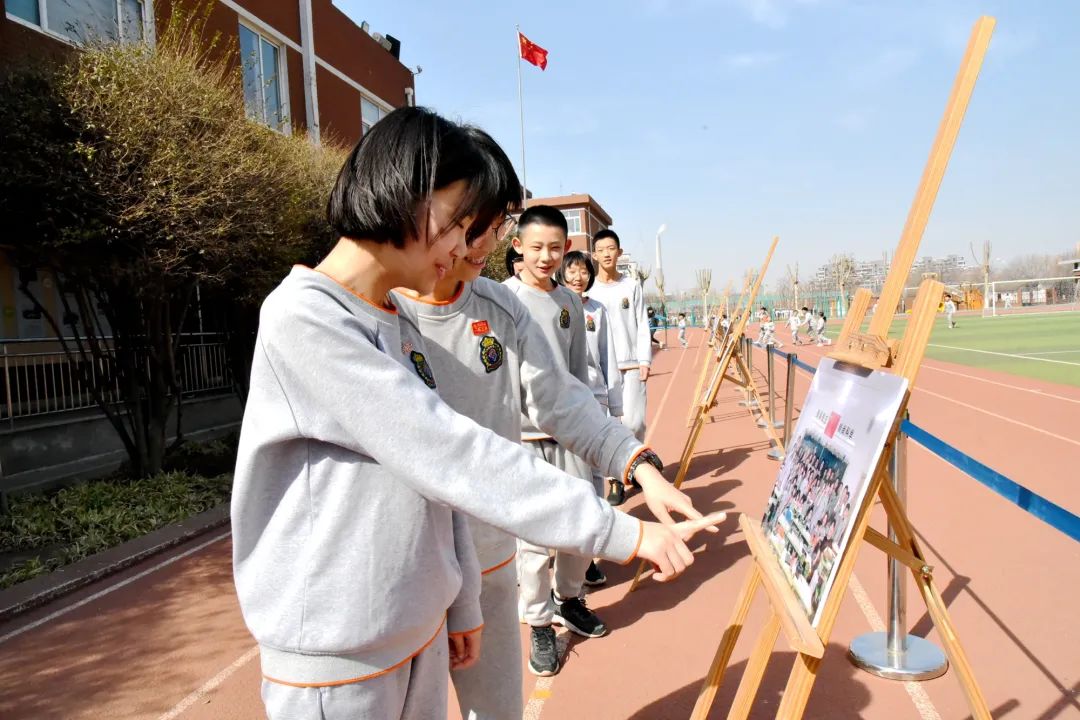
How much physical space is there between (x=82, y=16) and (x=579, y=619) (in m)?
9.78

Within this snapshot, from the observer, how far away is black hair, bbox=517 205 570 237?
364 cm

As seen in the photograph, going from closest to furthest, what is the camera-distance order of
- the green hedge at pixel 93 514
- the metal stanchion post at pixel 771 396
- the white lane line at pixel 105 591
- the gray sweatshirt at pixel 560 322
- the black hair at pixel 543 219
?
the gray sweatshirt at pixel 560 322, the black hair at pixel 543 219, the white lane line at pixel 105 591, the green hedge at pixel 93 514, the metal stanchion post at pixel 771 396

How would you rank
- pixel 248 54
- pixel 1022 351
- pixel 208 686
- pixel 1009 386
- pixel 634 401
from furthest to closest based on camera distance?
pixel 1022 351 → pixel 1009 386 → pixel 248 54 → pixel 634 401 → pixel 208 686

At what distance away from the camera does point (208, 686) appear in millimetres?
3438

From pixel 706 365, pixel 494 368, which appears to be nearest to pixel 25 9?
pixel 706 365

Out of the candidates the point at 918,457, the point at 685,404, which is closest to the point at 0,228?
the point at 918,457

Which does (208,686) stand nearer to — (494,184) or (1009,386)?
(494,184)

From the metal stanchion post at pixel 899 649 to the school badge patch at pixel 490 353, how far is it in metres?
1.87

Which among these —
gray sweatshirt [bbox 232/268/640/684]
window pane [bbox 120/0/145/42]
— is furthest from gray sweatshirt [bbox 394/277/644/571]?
window pane [bbox 120/0/145/42]

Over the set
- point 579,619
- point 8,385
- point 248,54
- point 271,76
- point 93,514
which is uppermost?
point 248,54

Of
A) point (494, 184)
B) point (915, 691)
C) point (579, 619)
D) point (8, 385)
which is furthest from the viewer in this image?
point (8, 385)

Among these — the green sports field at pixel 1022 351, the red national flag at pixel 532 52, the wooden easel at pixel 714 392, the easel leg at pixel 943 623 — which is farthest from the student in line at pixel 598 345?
the red national flag at pixel 532 52

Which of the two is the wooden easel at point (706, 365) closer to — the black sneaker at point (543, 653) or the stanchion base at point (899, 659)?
the stanchion base at point (899, 659)

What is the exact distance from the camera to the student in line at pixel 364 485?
1.17 meters
